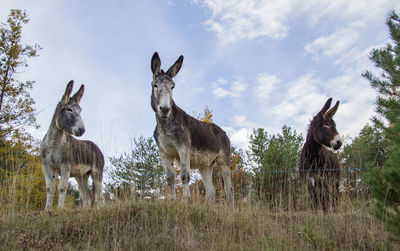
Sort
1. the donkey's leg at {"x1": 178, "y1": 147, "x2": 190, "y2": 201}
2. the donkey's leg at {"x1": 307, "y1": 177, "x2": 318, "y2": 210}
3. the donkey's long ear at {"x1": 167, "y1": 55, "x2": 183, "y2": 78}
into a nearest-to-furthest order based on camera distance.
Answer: the donkey's leg at {"x1": 178, "y1": 147, "x2": 190, "y2": 201}
the donkey's long ear at {"x1": 167, "y1": 55, "x2": 183, "y2": 78}
the donkey's leg at {"x1": 307, "y1": 177, "x2": 318, "y2": 210}

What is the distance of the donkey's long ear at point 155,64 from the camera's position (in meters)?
7.25

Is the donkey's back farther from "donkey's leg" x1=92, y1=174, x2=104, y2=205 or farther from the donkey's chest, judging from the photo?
the donkey's chest

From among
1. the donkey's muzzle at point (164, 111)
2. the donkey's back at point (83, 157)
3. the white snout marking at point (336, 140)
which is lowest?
the donkey's back at point (83, 157)

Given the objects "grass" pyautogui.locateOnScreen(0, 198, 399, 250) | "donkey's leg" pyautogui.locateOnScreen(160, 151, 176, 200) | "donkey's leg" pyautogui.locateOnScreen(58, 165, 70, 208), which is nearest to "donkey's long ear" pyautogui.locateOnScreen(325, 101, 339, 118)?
"grass" pyautogui.locateOnScreen(0, 198, 399, 250)

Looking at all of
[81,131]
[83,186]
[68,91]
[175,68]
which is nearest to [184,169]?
[175,68]

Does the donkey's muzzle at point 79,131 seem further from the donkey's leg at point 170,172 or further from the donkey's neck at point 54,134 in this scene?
the donkey's leg at point 170,172

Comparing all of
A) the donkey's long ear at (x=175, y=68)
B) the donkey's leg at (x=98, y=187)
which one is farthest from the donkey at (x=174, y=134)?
the donkey's leg at (x=98, y=187)

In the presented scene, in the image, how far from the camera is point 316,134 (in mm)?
8688

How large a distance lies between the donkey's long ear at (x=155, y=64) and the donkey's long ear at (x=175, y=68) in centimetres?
25

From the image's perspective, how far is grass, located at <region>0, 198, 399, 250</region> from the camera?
4.70 m

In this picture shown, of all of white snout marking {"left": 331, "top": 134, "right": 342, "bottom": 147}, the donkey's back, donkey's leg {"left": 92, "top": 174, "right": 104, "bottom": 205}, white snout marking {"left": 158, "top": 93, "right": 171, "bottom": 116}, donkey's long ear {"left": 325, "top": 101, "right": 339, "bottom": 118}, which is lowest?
donkey's leg {"left": 92, "top": 174, "right": 104, "bottom": 205}

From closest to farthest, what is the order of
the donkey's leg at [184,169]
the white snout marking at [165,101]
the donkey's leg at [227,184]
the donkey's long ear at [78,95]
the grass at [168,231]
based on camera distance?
the grass at [168,231], the white snout marking at [165,101], the donkey's leg at [184,169], the donkey's long ear at [78,95], the donkey's leg at [227,184]

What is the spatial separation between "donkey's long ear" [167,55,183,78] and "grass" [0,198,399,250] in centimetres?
295

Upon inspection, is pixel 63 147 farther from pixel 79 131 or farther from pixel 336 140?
pixel 336 140
